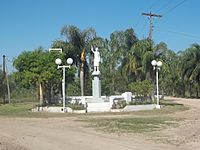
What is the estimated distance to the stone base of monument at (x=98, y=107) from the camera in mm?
32497

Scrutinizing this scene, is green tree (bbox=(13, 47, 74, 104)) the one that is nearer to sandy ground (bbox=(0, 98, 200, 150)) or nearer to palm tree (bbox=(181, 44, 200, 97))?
sandy ground (bbox=(0, 98, 200, 150))

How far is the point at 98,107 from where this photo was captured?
108 feet

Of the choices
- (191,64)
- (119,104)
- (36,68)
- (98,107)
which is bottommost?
(98,107)

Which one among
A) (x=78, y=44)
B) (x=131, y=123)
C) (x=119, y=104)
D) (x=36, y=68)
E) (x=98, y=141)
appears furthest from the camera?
(x=78, y=44)

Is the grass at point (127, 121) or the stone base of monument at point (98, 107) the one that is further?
the stone base of monument at point (98, 107)

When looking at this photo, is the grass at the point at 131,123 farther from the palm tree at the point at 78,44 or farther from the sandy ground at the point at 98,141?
the palm tree at the point at 78,44

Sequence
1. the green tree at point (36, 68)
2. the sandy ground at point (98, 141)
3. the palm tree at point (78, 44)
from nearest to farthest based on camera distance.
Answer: the sandy ground at point (98, 141) < the green tree at point (36, 68) < the palm tree at point (78, 44)

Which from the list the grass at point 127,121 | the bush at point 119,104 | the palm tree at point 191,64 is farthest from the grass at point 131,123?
the palm tree at point 191,64

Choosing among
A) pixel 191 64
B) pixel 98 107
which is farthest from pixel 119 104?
pixel 191 64

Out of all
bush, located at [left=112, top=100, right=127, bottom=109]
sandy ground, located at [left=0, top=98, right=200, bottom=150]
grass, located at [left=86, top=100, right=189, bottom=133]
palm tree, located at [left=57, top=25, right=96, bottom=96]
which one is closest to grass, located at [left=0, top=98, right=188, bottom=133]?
grass, located at [left=86, top=100, right=189, bottom=133]

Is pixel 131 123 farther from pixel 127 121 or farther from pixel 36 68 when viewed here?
pixel 36 68

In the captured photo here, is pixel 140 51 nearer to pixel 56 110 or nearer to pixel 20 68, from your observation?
pixel 20 68

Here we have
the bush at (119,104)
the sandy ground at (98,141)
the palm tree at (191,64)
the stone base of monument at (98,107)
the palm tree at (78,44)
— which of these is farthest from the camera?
the palm tree at (191,64)

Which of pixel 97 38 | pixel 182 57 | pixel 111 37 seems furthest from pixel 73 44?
pixel 182 57
